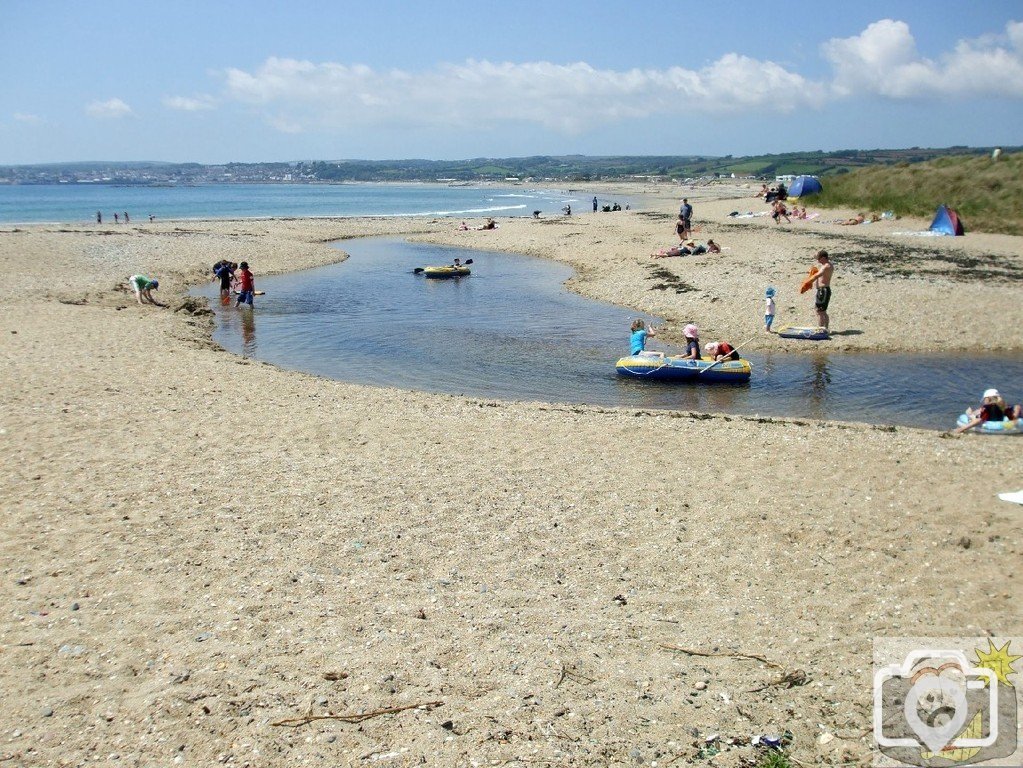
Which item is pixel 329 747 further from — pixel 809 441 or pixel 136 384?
pixel 136 384

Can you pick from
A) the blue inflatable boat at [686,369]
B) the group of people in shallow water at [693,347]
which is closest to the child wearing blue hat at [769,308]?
the group of people in shallow water at [693,347]

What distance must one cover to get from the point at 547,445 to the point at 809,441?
423cm

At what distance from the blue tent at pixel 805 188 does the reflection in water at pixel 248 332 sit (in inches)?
1600

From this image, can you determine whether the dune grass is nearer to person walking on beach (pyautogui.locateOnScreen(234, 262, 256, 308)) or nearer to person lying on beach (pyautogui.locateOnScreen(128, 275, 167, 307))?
person walking on beach (pyautogui.locateOnScreen(234, 262, 256, 308))

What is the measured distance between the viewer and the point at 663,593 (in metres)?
7.31

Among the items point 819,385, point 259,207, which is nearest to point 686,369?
point 819,385

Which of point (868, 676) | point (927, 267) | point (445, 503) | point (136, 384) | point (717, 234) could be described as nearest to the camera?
point (868, 676)

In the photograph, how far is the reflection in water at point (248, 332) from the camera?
20467mm

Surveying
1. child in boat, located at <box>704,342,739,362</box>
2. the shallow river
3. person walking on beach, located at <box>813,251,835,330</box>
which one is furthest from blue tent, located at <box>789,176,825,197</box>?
child in boat, located at <box>704,342,739,362</box>

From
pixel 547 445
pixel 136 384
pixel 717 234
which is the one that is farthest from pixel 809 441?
pixel 717 234

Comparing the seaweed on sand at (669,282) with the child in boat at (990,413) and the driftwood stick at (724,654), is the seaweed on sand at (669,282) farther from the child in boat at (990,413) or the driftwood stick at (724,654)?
the driftwood stick at (724,654)

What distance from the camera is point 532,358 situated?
64.7 feet

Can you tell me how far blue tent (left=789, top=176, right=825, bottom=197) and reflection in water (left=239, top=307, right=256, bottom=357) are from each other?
4065 cm

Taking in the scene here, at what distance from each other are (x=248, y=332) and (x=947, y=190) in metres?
37.6
